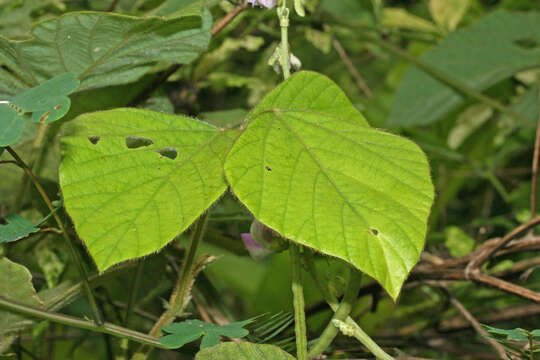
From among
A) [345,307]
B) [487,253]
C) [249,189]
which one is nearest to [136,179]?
[249,189]

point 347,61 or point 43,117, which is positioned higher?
point 43,117

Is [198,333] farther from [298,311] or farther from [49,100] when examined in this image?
[49,100]

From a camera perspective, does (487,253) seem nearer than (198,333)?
No

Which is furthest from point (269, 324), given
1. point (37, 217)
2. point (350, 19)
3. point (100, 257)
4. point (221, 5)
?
point (350, 19)

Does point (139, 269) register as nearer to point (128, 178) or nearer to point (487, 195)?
point (128, 178)

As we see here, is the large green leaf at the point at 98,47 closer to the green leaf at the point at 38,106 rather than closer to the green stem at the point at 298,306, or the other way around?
the green leaf at the point at 38,106

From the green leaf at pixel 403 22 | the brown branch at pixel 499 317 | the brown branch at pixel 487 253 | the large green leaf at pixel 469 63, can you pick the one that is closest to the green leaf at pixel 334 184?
the brown branch at pixel 487 253
